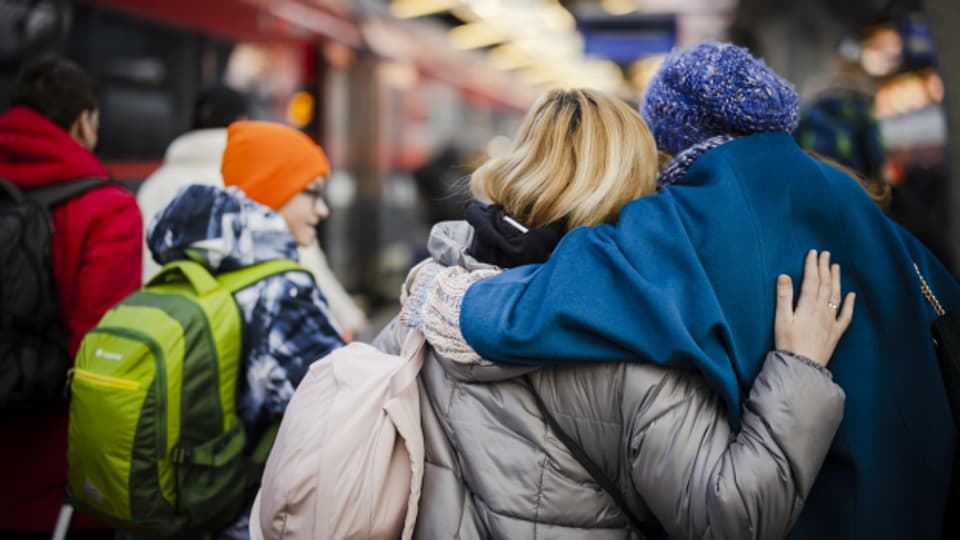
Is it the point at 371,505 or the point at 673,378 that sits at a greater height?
the point at 673,378

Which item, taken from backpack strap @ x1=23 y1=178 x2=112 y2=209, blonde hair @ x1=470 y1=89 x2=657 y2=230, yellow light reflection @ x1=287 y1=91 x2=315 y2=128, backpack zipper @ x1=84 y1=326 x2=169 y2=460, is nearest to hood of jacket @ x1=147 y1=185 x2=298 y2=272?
backpack zipper @ x1=84 y1=326 x2=169 y2=460

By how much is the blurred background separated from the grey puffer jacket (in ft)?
1.85

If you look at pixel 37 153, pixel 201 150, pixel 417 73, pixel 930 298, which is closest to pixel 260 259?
pixel 37 153

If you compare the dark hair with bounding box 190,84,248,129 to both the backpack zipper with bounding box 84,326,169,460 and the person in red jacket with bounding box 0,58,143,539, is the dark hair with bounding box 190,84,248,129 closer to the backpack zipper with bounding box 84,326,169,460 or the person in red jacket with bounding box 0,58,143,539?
the person in red jacket with bounding box 0,58,143,539

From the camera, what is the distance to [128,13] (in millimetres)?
4742

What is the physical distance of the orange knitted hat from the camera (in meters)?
2.42

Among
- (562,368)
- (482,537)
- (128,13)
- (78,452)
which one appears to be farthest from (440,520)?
→ (128,13)

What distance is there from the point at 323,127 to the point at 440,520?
689 centimetres

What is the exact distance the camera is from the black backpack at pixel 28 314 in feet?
8.07

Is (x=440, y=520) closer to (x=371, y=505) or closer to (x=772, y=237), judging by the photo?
(x=371, y=505)

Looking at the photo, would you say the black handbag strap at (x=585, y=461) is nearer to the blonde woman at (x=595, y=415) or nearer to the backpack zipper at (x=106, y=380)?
the blonde woman at (x=595, y=415)

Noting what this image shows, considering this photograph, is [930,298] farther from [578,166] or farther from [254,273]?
[254,273]

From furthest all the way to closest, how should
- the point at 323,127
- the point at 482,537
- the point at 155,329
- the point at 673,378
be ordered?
the point at 323,127
the point at 155,329
the point at 482,537
the point at 673,378

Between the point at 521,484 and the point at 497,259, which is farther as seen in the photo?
the point at 497,259
